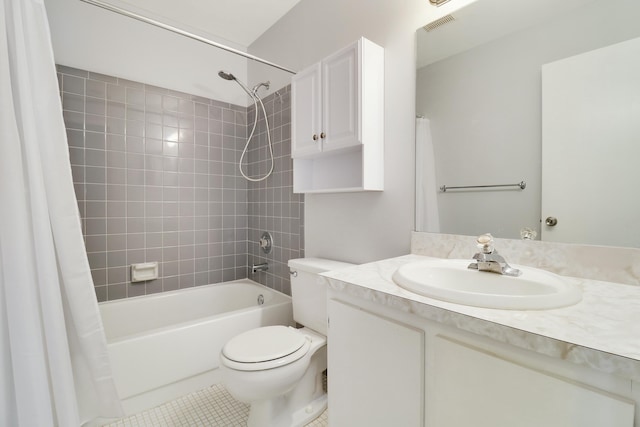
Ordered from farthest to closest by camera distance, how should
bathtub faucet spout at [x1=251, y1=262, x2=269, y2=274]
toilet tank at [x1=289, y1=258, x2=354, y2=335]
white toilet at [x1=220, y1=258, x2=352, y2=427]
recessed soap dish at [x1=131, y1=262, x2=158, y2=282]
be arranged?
bathtub faucet spout at [x1=251, y1=262, x2=269, y2=274], recessed soap dish at [x1=131, y1=262, x2=158, y2=282], toilet tank at [x1=289, y1=258, x2=354, y2=335], white toilet at [x1=220, y1=258, x2=352, y2=427]

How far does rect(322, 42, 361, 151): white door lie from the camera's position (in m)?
1.37

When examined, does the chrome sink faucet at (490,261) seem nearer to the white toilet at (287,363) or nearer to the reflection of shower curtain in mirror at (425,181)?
the reflection of shower curtain in mirror at (425,181)

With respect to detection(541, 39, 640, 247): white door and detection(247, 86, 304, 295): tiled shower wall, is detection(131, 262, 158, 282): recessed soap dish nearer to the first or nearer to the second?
detection(247, 86, 304, 295): tiled shower wall

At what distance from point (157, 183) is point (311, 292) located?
1.50 meters

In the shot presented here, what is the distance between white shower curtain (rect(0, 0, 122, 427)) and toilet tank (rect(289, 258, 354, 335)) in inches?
37.3

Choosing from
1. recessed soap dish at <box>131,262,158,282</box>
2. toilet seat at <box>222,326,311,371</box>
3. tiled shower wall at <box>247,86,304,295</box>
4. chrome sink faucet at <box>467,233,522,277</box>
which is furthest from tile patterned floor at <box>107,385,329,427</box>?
chrome sink faucet at <box>467,233,522,277</box>

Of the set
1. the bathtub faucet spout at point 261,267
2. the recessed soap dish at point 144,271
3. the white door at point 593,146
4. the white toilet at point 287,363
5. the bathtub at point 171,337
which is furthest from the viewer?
the bathtub faucet spout at point 261,267

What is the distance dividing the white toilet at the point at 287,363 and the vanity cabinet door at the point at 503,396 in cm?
46

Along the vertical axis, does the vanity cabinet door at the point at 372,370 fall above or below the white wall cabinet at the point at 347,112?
below

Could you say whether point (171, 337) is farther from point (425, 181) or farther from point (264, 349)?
point (425, 181)

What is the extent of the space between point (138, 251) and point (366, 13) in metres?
2.20

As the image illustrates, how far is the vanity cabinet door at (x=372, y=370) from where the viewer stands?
0.73m

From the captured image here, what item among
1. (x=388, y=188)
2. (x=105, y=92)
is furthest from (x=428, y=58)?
(x=105, y=92)

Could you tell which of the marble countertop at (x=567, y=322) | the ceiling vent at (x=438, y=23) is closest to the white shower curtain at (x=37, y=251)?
the marble countertop at (x=567, y=322)
